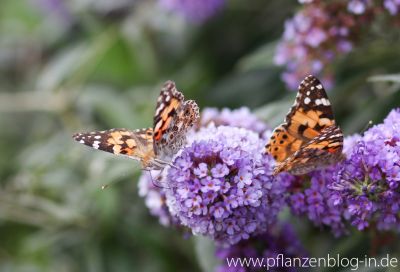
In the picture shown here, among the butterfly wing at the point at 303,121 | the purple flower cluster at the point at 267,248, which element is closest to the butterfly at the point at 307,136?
the butterfly wing at the point at 303,121

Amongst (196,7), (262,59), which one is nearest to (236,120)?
(262,59)

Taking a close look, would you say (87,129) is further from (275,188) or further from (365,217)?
(365,217)

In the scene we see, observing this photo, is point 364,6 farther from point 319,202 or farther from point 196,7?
point 196,7

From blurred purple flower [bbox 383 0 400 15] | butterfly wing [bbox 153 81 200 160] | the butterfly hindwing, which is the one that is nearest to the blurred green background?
blurred purple flower [bbox 383 0 400 15]

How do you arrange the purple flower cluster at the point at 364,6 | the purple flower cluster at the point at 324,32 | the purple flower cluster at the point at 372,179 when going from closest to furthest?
the purple flower cluster at the point at 372,179 < the purple flower cluster at the point at 364,6 < the purple flower cluster at the point at 324,32

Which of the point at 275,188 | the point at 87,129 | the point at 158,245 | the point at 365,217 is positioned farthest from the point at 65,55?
the point at 365,217

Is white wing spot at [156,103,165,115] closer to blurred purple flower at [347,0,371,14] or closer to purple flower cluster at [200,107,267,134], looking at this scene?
purple flower cluster at [200,107,267,134]

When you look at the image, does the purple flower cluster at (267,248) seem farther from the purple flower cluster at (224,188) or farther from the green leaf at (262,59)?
the green leaf at (262,59)
